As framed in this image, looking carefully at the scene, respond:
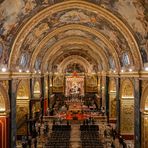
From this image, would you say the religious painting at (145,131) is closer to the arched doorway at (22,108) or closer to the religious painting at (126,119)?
the religious painting at (126,119)

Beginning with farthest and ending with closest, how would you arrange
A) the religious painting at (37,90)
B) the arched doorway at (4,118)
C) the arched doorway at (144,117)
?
1. the religious painting at (37,90)
2. the arched doorway at (4,118)
3. the arched doorway at (144,117)

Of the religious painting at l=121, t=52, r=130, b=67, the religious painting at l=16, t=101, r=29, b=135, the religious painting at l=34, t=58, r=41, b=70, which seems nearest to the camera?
the religious painting at l=121, t=52, r=130, b=67

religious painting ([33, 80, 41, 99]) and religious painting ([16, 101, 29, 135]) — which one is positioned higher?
religious painting ([33, 80, 41, 99])

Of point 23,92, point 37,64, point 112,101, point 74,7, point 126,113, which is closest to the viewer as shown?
point 74,7

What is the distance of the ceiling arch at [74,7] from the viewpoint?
24625mm

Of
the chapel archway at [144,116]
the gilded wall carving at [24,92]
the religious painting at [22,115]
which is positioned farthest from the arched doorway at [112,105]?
the chapel archway at [144,116]

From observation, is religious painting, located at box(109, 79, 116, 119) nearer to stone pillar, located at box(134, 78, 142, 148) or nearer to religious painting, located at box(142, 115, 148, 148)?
stone pillar, located at box(134, 78, 142, 148)

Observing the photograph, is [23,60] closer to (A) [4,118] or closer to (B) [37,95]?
(A) [4,118]

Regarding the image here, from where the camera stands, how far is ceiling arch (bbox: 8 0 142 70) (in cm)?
2462

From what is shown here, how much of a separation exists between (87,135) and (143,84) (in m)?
10.9

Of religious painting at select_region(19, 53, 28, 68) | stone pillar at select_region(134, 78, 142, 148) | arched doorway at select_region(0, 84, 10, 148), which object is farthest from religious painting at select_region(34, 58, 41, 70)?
stone pillar at select_region(134, 78, 142, 148)

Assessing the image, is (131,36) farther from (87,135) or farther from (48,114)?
(48,114)

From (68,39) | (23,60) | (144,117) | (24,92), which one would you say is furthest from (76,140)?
(68,39)

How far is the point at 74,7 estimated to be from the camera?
25.7m
